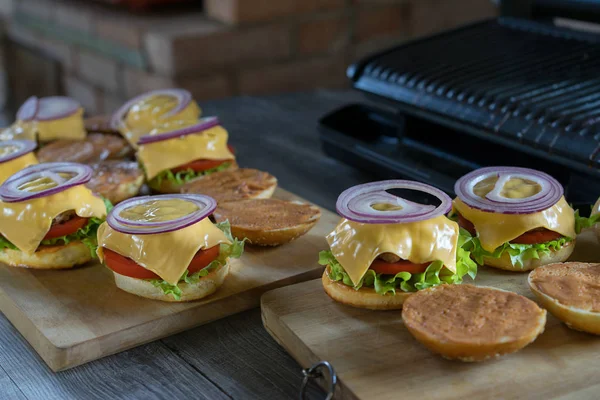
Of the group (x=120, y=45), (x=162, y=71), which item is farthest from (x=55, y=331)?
(x=120, y=45)

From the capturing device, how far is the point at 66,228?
7.34 ft

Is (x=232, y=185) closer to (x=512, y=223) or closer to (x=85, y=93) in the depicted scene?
(x=512, y=223)

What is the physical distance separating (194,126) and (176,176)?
0.20 meters

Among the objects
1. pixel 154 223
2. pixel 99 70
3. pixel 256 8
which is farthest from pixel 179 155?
pixel 99 70

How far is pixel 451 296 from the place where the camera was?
70.2 inches

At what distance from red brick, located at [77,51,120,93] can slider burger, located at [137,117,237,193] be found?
2774mm

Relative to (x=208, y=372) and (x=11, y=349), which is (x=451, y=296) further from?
(x=11, y=349)

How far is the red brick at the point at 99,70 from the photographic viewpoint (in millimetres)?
5453

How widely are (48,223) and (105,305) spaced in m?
0.35

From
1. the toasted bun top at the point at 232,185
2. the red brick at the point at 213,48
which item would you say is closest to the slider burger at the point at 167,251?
the toasted bun top at the point at 232,185

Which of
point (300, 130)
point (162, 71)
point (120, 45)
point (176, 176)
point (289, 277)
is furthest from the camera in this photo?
point (120, 45)

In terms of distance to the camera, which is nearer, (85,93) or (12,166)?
(12,166)

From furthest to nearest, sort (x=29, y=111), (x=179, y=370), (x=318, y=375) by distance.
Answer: (x=29, y=111) < (x=179, y=370) < (x=318, y=375)

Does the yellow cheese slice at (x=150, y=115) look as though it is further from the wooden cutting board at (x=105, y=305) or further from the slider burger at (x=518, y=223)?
the slider burger at (x=518, y=223)
